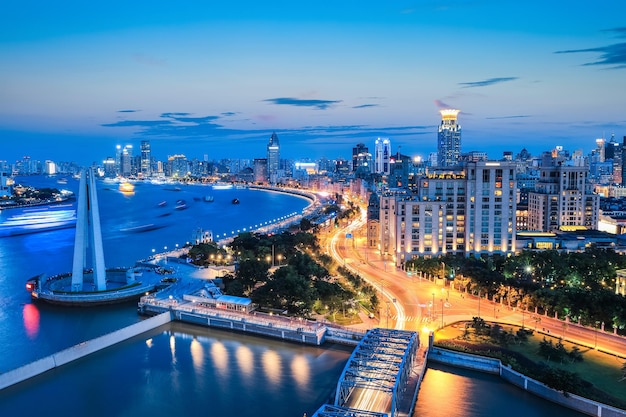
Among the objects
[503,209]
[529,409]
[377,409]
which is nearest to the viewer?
[377,409]

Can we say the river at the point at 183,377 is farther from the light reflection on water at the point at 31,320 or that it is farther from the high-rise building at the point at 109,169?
the high-rise building at the point at 109,169

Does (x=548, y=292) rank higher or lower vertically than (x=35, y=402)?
higher

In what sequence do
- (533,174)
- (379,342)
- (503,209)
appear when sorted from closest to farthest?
1. (379,342)
2. (503,209)
3. (533,174)

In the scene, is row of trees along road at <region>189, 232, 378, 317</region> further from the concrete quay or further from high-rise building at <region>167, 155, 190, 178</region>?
high-rise building at <region>167, 155, 190, 178</region>

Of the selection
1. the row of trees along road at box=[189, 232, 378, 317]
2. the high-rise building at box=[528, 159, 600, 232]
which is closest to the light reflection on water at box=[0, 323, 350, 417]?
the row of trees along road at box=[189, 232, 378, 317]

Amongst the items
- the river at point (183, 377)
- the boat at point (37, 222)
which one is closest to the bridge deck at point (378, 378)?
the river at point (183, 377)

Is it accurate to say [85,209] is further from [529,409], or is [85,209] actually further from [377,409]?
[529,409]

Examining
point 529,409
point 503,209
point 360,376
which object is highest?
point 503,209

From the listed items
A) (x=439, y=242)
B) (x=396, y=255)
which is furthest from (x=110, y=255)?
(x=439, y=242)
